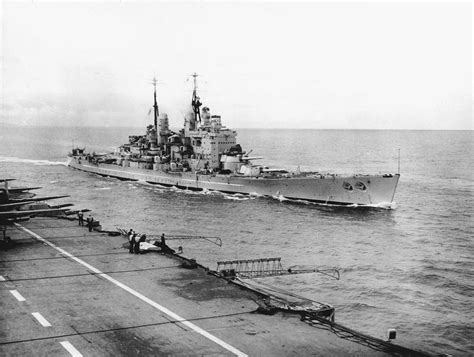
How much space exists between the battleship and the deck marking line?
4018 centimetres

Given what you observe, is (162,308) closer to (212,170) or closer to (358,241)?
(358,241)

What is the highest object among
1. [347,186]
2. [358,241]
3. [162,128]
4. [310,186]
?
[162,128]

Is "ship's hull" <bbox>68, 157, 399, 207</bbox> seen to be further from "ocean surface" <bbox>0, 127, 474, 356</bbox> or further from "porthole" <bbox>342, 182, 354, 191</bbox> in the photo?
"ocean surface" <bbox>0, 127, 474, 356</bbox>

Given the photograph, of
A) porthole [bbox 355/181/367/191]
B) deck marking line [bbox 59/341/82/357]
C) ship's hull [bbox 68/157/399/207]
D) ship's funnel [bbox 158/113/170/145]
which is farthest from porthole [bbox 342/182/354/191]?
deck marking line [bbox 59/341/82/357]

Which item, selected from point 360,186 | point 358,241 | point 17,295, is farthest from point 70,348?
point 360,186

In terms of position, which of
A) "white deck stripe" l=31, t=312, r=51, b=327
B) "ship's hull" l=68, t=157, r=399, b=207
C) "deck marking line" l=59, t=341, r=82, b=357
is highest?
"ship's hull" l=68, t=157, r=399, b=207

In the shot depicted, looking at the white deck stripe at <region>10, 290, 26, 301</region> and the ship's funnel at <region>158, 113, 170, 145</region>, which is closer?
the white deck stripe at <region>10, 290, 26, 301</region>

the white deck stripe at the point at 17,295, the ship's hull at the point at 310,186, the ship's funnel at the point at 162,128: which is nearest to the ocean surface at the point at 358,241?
the ship's hull at the point at 310,186

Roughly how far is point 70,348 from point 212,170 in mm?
50348

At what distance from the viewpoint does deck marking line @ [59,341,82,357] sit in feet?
40.2

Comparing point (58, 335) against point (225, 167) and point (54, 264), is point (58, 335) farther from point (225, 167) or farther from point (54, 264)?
point (225, 167)

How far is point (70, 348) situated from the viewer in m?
12.6

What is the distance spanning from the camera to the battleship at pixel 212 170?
50.5 metres

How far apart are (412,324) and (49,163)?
8462cm
